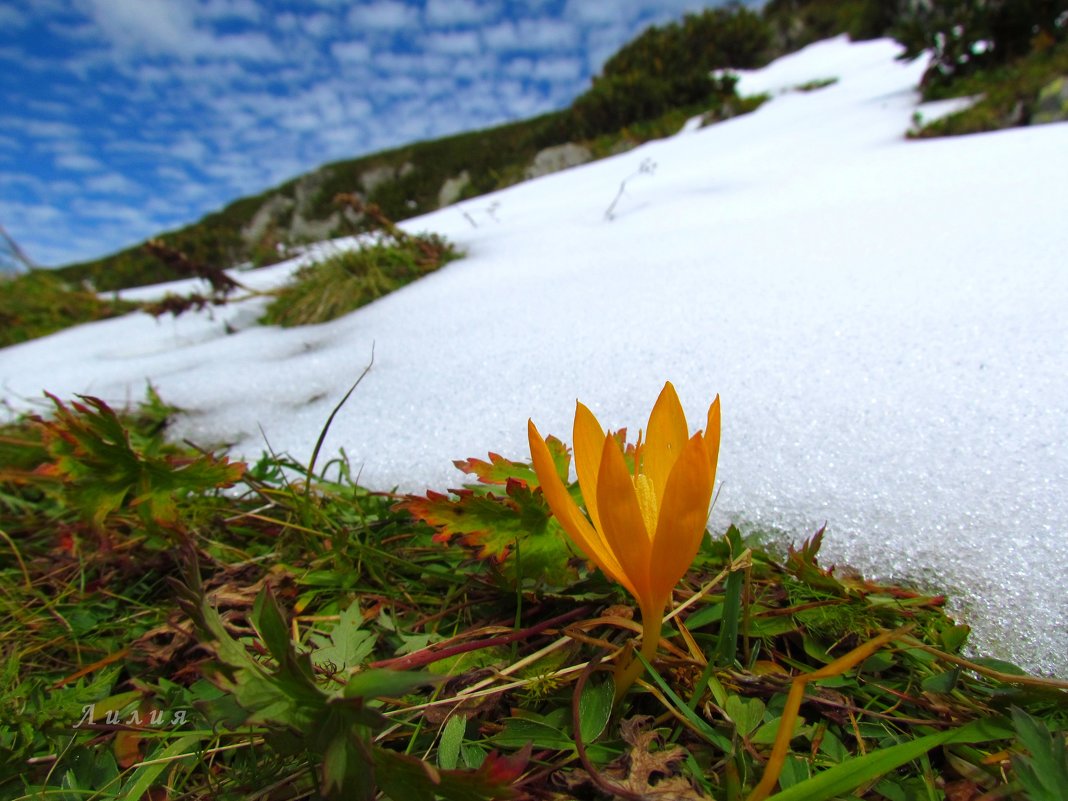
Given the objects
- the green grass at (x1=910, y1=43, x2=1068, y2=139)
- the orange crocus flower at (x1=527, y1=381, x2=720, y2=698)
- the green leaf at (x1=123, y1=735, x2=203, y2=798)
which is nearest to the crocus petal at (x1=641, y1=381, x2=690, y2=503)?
the orange crocus flower at (x1=527, y1=381, x2=720, y2=698)

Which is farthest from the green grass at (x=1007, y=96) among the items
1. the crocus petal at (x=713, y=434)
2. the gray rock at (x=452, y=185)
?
the gray rock at (x=452, y=185)

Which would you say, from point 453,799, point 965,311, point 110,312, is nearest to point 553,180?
point 110,312

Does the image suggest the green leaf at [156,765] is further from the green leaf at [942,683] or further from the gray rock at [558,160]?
the gray rock at [558,160]

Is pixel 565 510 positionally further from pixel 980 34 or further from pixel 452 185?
pixel 452 185

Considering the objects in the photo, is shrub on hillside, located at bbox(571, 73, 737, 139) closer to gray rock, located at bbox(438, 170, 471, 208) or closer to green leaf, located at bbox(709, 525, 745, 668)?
gray rock, located at bbox(438, 170, 471, 208)

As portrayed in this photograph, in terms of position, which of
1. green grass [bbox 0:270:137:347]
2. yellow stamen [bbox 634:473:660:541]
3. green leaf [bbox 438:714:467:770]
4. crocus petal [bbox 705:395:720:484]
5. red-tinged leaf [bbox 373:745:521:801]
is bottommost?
green leaf [bbox 438:714:467:770]

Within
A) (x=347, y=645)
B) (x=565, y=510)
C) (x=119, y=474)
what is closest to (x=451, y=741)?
(x=347, y=645)

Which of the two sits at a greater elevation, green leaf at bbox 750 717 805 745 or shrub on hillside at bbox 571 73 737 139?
shrub on hillside at bbox 571 73 737 139
